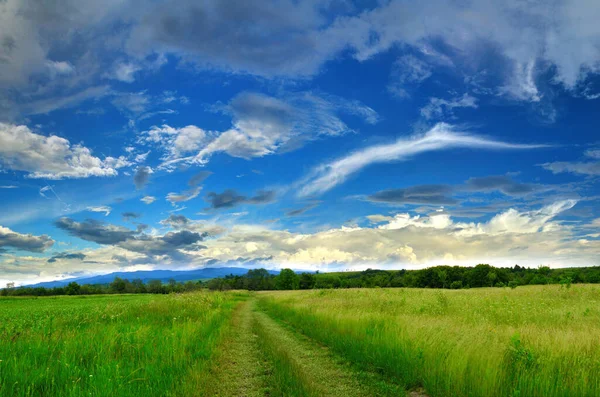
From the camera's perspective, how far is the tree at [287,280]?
149 metres

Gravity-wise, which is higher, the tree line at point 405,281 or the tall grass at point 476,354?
the tall grass at point 476,354

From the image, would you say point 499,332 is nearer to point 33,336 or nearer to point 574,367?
point 574,367

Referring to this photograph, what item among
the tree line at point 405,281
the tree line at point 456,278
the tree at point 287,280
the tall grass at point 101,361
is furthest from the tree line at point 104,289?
the tall grass at point 101,361

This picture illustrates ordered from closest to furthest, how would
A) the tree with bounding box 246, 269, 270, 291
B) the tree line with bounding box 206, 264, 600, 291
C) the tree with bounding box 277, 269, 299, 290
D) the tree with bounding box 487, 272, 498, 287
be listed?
the tree line with bounding box 206, 264, 600, 291 → the tree with bounding box 487, 272, 498, 287 → the tree with bounding box 277, 269, 299, 290 → the tree with bounding box 246, 269, 270, 291

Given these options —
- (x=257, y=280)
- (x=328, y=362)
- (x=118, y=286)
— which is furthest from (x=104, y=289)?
(x=328, y=362)

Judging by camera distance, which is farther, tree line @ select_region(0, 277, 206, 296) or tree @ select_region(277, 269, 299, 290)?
tree @ select_region(277, 269, 299, 290)

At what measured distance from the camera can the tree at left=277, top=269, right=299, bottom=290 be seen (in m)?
149

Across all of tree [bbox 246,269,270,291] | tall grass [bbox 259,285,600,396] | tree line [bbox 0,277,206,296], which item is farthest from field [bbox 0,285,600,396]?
tree [bbox 246,269,270,291]

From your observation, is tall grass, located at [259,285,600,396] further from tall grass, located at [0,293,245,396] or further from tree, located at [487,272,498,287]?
tree, located at [487,272,498,287]

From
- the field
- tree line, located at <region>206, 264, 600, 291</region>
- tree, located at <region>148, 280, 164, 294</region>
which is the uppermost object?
the field

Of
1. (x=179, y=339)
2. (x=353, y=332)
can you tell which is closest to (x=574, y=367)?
(x=353, y=332)

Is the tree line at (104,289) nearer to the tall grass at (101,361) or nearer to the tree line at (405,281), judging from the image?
the tree line at (405,281)

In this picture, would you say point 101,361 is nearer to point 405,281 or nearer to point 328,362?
point 328,362

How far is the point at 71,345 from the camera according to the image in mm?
9805
